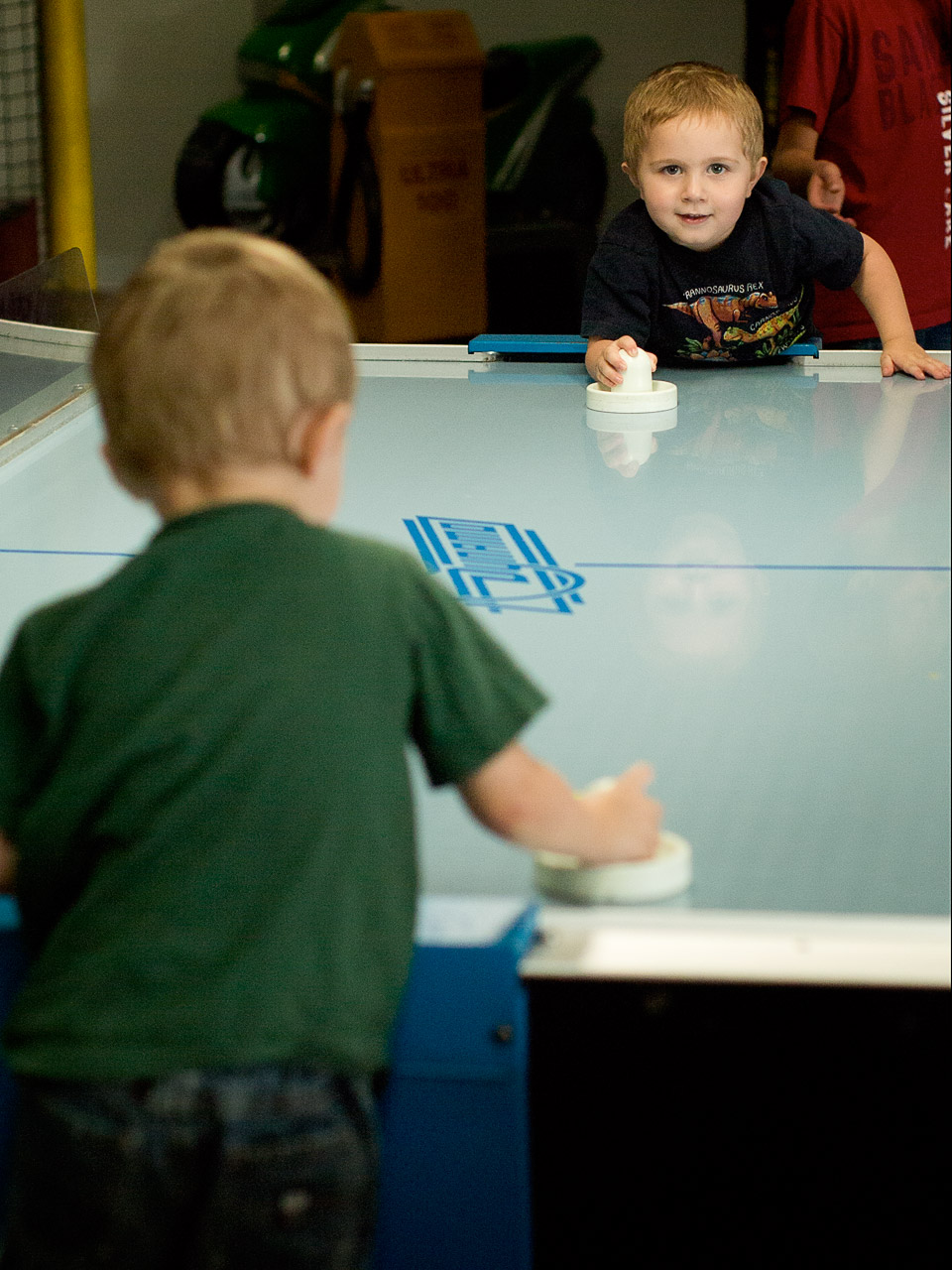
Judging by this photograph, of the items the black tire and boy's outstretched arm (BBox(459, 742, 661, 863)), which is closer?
boy's outstretched arm (BBox(459, 742, 661, 863))

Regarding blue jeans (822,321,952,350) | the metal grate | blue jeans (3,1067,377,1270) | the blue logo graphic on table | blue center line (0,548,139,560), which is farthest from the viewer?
the metal grate

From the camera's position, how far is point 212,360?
2.39ft

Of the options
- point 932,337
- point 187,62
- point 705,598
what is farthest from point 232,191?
point 705,598

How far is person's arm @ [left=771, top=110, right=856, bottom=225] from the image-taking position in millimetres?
2348

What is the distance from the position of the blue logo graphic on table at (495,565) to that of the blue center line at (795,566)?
1.6 inches

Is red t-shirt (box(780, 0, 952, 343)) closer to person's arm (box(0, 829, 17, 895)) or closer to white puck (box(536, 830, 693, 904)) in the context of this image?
white puck (box(536, 830, 693, 904))

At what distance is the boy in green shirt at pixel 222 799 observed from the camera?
705 millimetres

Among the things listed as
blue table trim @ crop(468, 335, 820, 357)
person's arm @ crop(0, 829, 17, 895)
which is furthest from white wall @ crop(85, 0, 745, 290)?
person's arm @ crop(0, 829, 17, 895)

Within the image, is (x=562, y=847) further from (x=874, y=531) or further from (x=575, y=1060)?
(x=874, y=531)

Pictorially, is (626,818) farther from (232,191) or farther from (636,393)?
(232,191)

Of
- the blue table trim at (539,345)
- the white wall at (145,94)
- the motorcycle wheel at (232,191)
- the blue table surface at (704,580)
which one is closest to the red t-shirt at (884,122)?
the blue table trim at (539,345)

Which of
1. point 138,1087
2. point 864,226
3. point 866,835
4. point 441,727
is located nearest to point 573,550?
point 866,835

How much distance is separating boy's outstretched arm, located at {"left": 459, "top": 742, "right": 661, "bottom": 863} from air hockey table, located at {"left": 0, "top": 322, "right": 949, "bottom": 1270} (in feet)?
0.13

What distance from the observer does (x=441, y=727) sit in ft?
2.52
